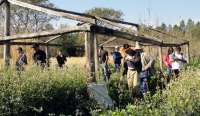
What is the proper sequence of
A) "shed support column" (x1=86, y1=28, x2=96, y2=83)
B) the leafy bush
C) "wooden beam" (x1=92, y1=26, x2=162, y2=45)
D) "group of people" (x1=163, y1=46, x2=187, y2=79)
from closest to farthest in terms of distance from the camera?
the leafy bush → "shed support column" (x1=86, y1=28, x2=96, y2=83) → "wooden beam" (x1=92, y1=26, x2=162, y2=45) → "group of people" (x1=163, y1=46, x2=187, y2=79)

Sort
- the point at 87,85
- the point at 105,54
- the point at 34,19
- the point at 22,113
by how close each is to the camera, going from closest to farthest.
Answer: the point at 22,113 < the point at 87,85 < the point at 105,54 < the point at 34,19

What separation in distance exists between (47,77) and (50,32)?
3446 millimetres

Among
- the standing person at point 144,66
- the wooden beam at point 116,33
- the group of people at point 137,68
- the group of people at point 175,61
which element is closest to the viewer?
the wooden beam at point 116,33

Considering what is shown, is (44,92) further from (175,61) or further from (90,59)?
(175,61)

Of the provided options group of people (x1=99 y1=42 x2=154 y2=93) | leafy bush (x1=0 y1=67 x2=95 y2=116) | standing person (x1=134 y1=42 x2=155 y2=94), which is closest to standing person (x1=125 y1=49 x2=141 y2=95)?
group of people (x1=99 y1=42 x2=154 y2=93)

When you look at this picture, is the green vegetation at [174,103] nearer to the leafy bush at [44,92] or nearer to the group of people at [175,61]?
the leafy bush at [44,92]

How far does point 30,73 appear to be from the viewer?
11.6 meters

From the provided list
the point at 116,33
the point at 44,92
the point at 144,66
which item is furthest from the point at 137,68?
the point at 44,92

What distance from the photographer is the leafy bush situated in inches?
400

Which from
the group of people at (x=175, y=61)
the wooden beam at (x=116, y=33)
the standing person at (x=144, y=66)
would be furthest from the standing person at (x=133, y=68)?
the group of people at (x=175, y=61)

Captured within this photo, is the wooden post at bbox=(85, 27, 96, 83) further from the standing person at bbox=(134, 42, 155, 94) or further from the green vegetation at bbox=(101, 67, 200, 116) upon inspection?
the green vegetation at bbox=(101, 67, 200, 116)

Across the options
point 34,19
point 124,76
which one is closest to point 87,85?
point 124,76

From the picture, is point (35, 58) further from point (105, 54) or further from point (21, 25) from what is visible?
point (21, 25)

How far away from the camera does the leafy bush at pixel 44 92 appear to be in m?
10.2
